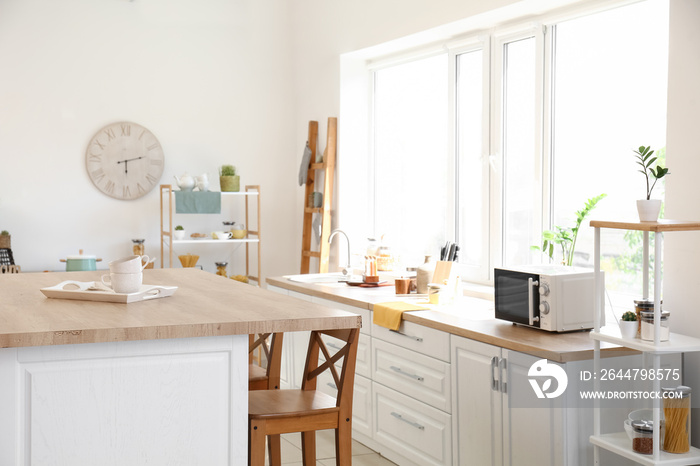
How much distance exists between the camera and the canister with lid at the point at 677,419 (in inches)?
107

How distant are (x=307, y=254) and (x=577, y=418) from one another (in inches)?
133

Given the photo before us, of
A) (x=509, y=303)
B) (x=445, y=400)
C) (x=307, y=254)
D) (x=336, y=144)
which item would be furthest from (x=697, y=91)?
(x=307, y=254)

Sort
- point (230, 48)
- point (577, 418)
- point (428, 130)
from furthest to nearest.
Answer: point (230, 48), point (428, 130), point (577, 418)

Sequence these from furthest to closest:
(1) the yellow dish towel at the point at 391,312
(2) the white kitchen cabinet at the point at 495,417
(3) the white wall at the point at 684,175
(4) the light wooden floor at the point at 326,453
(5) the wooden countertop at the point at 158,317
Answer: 1. (4) the light wooden floor at the point at 326,453
2. (1) the yellow dish towel at the point at 391,312
3. (3) the white wall at the point at 684,175
4. (2) the white kitchen cabinet at the point at 495,417
5. (5) the wooden countertop at the point at 158,317

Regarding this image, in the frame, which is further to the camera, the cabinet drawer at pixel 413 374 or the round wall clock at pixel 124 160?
the round wall clock at pixel 124 160

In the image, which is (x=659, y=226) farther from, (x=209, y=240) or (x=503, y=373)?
(x=209, y=240)

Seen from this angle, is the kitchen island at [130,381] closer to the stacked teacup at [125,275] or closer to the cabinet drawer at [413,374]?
the stacked teacup at [125,275]

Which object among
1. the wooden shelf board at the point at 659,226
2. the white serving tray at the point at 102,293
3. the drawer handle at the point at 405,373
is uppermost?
the wooden shelf board at the point at 659,226

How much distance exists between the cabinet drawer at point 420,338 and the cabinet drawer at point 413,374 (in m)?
0.03

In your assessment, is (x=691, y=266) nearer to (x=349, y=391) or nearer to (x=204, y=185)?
(x=349, y=391)

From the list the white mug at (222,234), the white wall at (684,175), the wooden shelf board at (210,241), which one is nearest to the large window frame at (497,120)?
the white wall at (684,175)

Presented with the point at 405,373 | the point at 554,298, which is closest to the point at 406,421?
the point at 405,373

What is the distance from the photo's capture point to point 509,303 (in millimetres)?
3455

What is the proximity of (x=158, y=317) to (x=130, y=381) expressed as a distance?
208 millimetres
